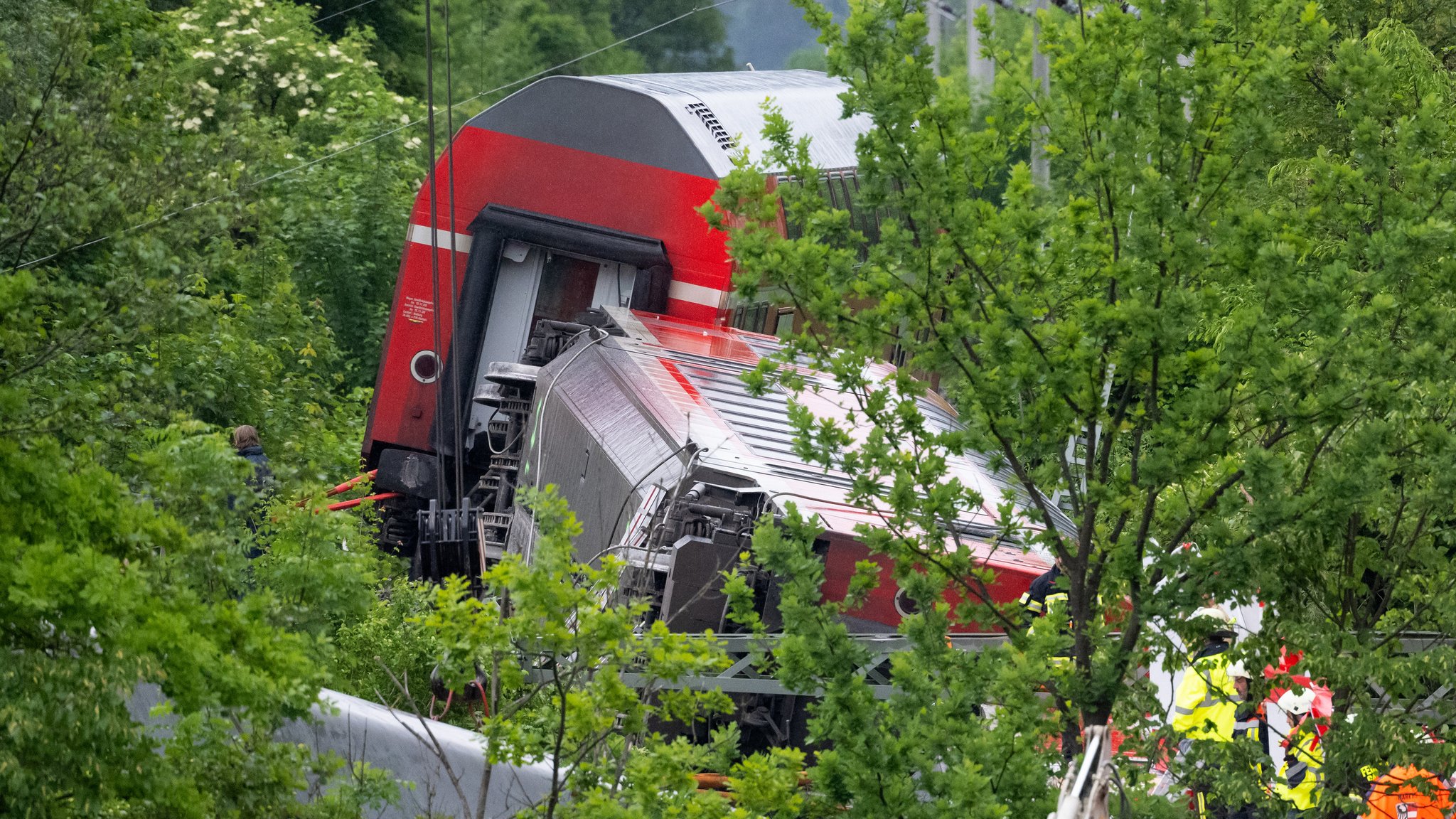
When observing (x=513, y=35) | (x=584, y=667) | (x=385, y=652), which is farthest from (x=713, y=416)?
(x=513, y=35)

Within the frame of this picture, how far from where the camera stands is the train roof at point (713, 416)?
8656 mm

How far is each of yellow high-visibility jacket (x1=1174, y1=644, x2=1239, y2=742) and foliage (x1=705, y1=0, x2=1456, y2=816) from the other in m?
0.12

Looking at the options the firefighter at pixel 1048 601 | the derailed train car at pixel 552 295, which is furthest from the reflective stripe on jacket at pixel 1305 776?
the derailed train car at pixel 552 295

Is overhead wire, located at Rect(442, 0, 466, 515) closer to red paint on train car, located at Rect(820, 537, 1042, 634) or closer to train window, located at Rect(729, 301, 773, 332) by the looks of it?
train window, located at Rect(729, 301, 773, 332)

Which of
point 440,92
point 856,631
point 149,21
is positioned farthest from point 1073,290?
point 440,92

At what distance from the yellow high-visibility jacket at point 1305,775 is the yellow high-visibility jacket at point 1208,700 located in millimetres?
232

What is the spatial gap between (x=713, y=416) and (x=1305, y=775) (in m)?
4.41

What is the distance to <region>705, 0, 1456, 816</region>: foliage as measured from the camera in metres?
5.25

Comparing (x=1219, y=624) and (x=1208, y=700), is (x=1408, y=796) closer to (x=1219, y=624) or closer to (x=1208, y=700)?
(x=1219, y=624)

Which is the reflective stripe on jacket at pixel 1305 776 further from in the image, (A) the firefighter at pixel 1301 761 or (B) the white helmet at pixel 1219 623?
(B) the white helmet at pixel 1219 623

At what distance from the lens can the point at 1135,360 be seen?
531 centimetres

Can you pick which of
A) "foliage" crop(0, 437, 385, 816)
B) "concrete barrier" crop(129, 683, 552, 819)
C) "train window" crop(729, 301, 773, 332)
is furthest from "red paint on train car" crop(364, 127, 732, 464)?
"foliage" crop(0, 437, 385, 816)

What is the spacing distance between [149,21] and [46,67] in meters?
8.99

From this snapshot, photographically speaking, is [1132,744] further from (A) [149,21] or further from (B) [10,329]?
(A) [149,21]
